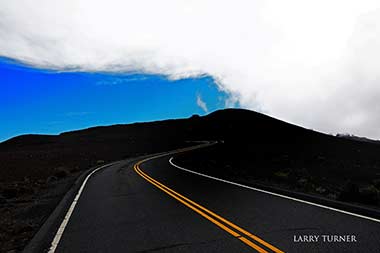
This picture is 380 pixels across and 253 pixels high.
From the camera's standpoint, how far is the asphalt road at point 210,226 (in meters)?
6.03

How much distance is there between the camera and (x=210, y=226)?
7.50 m

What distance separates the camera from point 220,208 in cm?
955

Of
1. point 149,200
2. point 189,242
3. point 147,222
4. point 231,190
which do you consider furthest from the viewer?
point 231,190

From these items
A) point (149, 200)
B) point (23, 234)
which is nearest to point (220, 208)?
point (149, 200)

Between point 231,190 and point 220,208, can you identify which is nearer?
point 220,208

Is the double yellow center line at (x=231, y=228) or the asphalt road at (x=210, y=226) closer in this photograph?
the double yellow center line at (x=231, y=228)

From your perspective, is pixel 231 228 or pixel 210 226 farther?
pixel 210 226

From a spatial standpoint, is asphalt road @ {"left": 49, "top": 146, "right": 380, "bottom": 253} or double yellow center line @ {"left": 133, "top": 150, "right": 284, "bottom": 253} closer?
double yellow center line @ {"left": 133, "top": 150, "right": 284, "bottom": 253}

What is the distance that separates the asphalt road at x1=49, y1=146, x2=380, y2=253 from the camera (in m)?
6.03

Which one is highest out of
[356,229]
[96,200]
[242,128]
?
[242,128]

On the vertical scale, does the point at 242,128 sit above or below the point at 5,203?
above

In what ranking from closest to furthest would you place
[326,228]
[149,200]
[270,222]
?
1. [326,228]
2. [270,222]
3. [149,200]

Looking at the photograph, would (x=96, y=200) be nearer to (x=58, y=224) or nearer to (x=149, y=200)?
(x=149, y=200)

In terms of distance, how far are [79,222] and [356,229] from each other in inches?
274
